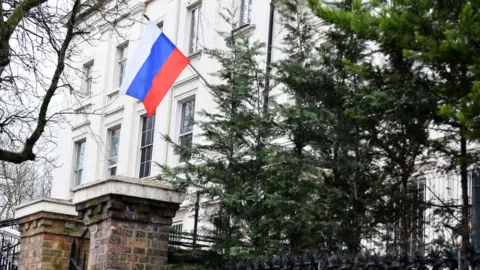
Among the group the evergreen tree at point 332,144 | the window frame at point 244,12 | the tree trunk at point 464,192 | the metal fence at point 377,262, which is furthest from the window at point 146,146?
the metal fence at point 377,262

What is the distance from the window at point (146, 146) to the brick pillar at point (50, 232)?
623 inches

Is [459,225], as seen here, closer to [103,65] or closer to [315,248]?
[315,248]

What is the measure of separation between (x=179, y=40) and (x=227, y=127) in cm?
1508

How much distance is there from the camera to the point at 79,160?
32062 millimetres

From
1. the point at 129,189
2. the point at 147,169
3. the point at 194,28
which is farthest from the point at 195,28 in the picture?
the point at 129,189

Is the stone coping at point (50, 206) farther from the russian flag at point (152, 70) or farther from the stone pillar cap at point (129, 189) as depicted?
the russian flag at point (152, 70)

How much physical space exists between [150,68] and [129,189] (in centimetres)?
477

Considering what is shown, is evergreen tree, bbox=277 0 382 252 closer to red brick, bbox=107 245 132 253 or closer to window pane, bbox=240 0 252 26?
red brick, bbox=107 245 132 253

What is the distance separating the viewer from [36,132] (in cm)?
1218

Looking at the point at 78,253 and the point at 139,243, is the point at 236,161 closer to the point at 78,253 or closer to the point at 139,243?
the point at 78,253

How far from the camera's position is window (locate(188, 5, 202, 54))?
2531 cm

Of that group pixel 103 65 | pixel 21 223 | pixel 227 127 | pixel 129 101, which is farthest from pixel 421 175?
pixel 103 65

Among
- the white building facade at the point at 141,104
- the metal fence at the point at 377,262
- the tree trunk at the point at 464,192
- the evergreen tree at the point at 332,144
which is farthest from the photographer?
the white building facade at the point at 141,104

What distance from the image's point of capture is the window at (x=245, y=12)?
75.9ft
